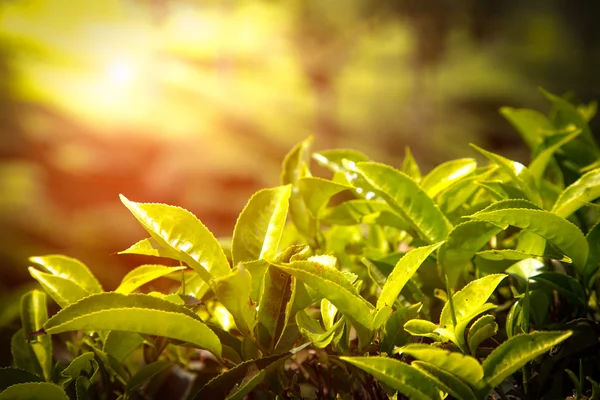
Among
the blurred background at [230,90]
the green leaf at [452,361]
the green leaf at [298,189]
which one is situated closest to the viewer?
the green leaf at [452,361]

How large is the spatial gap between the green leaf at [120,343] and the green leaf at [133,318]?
105 millimetres

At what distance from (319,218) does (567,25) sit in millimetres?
8387

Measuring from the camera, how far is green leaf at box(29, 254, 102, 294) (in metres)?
0.61

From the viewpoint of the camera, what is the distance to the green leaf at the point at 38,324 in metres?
0.57

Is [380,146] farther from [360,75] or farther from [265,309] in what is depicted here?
[265,309]

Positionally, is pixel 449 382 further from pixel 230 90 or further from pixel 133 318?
pixel 230 90

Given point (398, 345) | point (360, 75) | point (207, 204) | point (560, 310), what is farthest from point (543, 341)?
point (360, 75)

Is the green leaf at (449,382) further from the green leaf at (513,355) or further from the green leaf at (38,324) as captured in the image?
the green leaf at (38,324)

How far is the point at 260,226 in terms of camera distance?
0.56 metres

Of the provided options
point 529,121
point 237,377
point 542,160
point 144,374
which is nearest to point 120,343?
point 144,374

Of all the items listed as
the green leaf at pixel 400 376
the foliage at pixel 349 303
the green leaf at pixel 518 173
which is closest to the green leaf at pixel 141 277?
the foliage at pixel 349 303

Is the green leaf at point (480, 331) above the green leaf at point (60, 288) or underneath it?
underneath

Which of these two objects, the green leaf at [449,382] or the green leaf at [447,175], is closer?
the green leaf at [449,382]

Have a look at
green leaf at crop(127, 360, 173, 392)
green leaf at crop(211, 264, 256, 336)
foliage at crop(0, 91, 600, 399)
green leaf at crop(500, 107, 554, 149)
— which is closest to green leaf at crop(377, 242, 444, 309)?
foliage at crop(0, 91, 600, 399)
